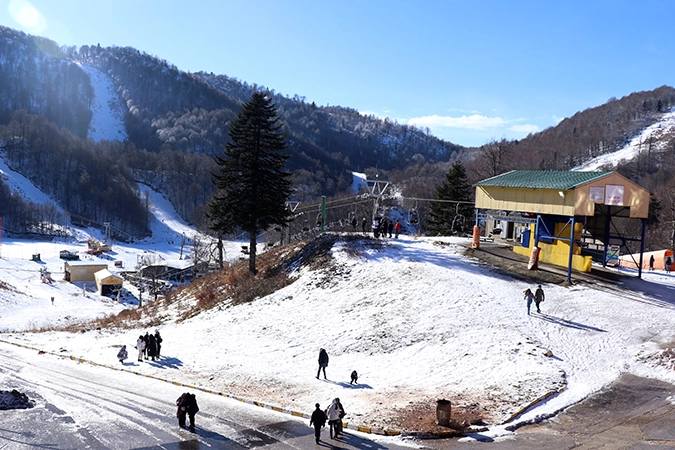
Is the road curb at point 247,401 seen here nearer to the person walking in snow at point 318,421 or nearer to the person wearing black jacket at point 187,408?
the person walking in snow at point 318,421

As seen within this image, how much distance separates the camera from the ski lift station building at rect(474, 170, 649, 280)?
28.3m

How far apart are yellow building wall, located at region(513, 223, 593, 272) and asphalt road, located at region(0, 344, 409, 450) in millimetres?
20754

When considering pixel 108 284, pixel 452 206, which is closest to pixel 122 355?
pixel 452 206

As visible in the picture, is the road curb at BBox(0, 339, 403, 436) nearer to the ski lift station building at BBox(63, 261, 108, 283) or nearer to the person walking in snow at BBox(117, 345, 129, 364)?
the person walking in snow at BBox(117, 345, 129, 364)

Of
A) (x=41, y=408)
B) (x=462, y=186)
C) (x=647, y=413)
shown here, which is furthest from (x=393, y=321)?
(x=462, y=186)

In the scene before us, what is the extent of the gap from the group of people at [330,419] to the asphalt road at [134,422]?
260 mm

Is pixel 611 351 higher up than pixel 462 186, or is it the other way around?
pixel 462 186

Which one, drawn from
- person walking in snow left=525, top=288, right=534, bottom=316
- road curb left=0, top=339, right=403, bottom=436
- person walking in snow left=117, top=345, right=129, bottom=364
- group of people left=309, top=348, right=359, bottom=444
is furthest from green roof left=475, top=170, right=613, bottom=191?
person walking in snow left=117, top=345, right=129, bottom=364

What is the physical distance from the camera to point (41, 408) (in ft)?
57.7

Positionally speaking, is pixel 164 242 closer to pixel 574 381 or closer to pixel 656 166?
pixel 574 381

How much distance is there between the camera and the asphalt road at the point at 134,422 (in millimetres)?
14023

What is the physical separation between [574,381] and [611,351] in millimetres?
3648

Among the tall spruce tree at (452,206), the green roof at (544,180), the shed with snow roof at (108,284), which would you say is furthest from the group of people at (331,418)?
the shed with snow roof at (108,284)

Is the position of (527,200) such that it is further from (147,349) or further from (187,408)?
(187,408)
